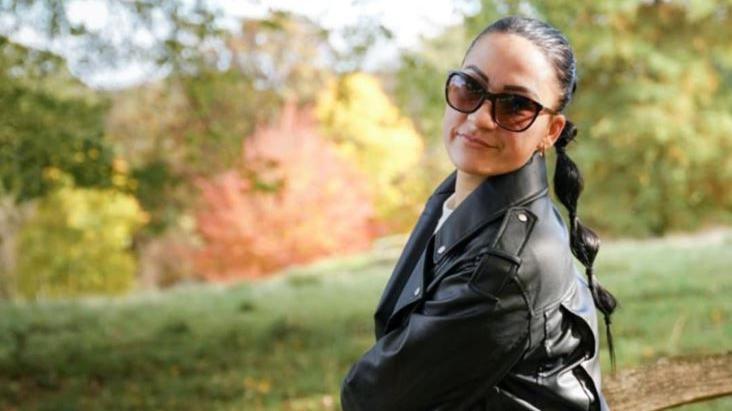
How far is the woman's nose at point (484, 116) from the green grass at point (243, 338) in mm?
3953

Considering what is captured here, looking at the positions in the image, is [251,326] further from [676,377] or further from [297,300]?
[676,377]

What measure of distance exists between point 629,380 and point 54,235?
2563 cm

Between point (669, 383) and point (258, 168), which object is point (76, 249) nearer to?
point (258, 168)

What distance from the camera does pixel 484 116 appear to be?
5.04ft

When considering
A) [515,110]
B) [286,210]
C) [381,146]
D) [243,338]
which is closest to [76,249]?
[286,210]

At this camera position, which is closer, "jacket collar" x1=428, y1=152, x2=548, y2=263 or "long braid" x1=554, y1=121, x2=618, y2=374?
"jacket collar" x1=428, y1=152, x2=548, y2=263

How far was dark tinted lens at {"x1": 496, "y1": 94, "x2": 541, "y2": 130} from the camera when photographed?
59.4 inches

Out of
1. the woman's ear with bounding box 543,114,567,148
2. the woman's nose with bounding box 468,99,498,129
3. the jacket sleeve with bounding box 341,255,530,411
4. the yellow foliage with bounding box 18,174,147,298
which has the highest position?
the woman's nose with bounding box 468,99,498,129

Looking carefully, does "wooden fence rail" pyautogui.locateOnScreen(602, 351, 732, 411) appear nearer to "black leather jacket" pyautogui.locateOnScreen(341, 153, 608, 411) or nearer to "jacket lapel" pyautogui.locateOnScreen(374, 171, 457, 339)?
"black leather jacket" pyautogui.locateOnScreen(341, 153, 608, 411)

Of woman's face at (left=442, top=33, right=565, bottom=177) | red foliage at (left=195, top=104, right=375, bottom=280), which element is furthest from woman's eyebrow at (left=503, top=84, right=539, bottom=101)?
red foliage at (left=195, top=104, right=375, bottom=280)

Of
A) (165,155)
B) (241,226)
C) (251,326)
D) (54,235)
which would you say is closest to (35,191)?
(165,155)

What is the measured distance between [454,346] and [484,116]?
1.26 feet

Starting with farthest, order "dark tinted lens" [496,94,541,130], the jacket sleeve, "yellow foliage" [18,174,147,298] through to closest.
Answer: "yellow foliage" [18,174,147,298], "dark tinted lens" [496,94,541,130], the jacket sleeve

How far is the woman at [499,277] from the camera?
1.41 metres
